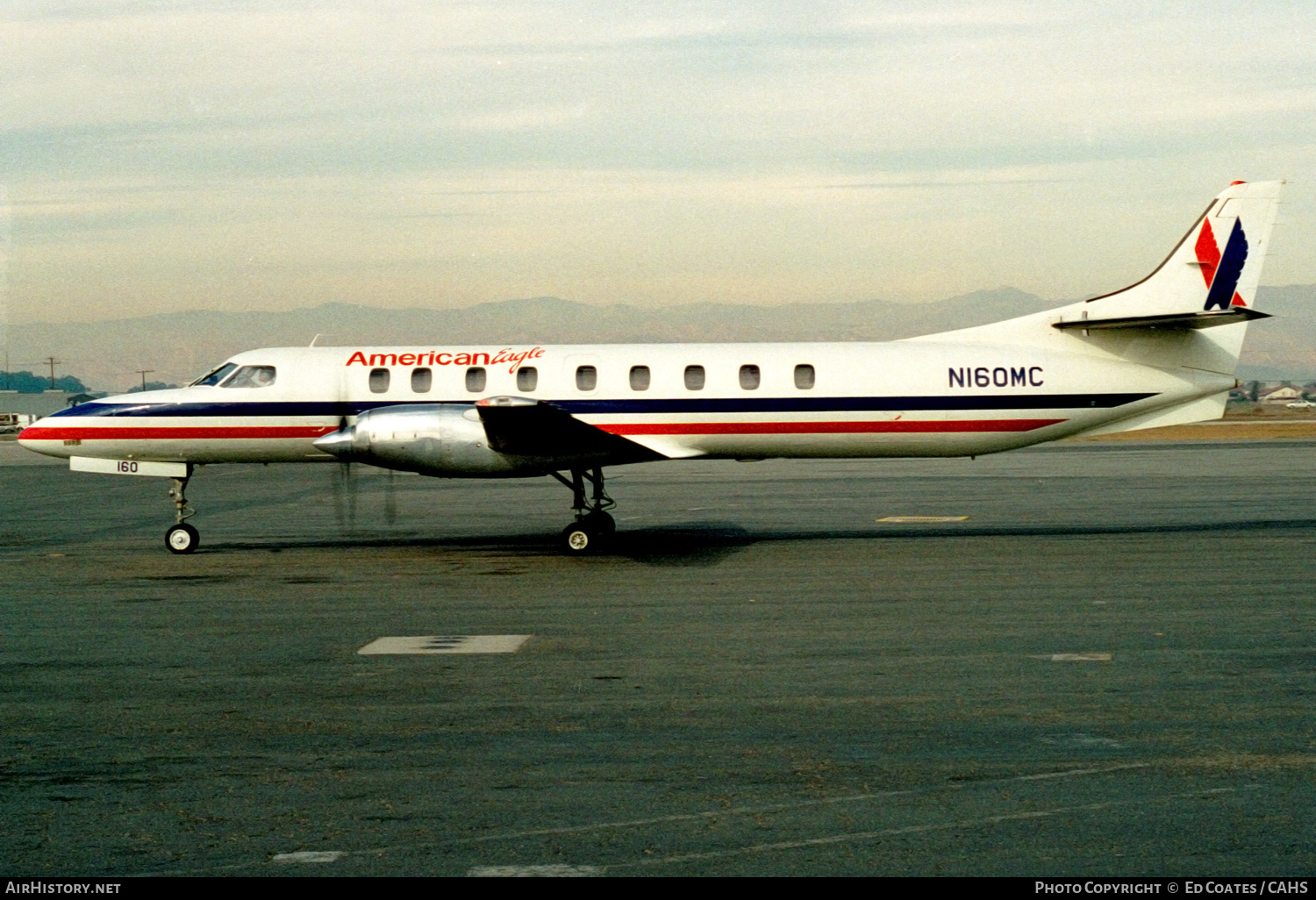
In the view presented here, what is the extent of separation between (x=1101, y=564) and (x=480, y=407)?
8450 millimetres

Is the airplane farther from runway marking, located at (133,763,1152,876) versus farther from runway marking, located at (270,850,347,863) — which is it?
runway marking, located at (270,850,347,863)

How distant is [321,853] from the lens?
6449mm

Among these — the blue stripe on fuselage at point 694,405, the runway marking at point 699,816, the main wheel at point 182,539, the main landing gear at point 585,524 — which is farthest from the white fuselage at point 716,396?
the runway marking at point 699,816

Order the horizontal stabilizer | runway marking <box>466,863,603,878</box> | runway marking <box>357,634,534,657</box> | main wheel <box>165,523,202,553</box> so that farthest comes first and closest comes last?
1. main wheel <box>165,523,202,553</box>
2. the horizontal stabilizer
3. runway marking <box>357,634,534,657</box>
4. runway marking <box>466,863,603,878</box>

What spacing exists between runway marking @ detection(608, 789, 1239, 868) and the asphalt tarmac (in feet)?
0.08

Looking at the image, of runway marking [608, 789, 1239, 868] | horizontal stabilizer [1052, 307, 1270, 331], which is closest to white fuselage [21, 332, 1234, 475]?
horizontal stabilizer [1052, 307, 1270, 331]

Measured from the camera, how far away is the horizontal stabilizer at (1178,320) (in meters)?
19.8

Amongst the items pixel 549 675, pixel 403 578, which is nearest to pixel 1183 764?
pixel 549 675

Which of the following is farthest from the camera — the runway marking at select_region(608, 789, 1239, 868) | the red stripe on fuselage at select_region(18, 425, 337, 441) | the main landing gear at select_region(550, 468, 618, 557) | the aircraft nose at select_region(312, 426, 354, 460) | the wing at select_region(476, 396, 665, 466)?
the red stripe on fuselage at select_region(18, 425, 337, 441)

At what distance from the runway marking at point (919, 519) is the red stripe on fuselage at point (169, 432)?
9.96 meters

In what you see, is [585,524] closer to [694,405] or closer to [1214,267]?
[694,405]

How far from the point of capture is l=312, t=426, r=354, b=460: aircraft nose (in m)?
18.7
